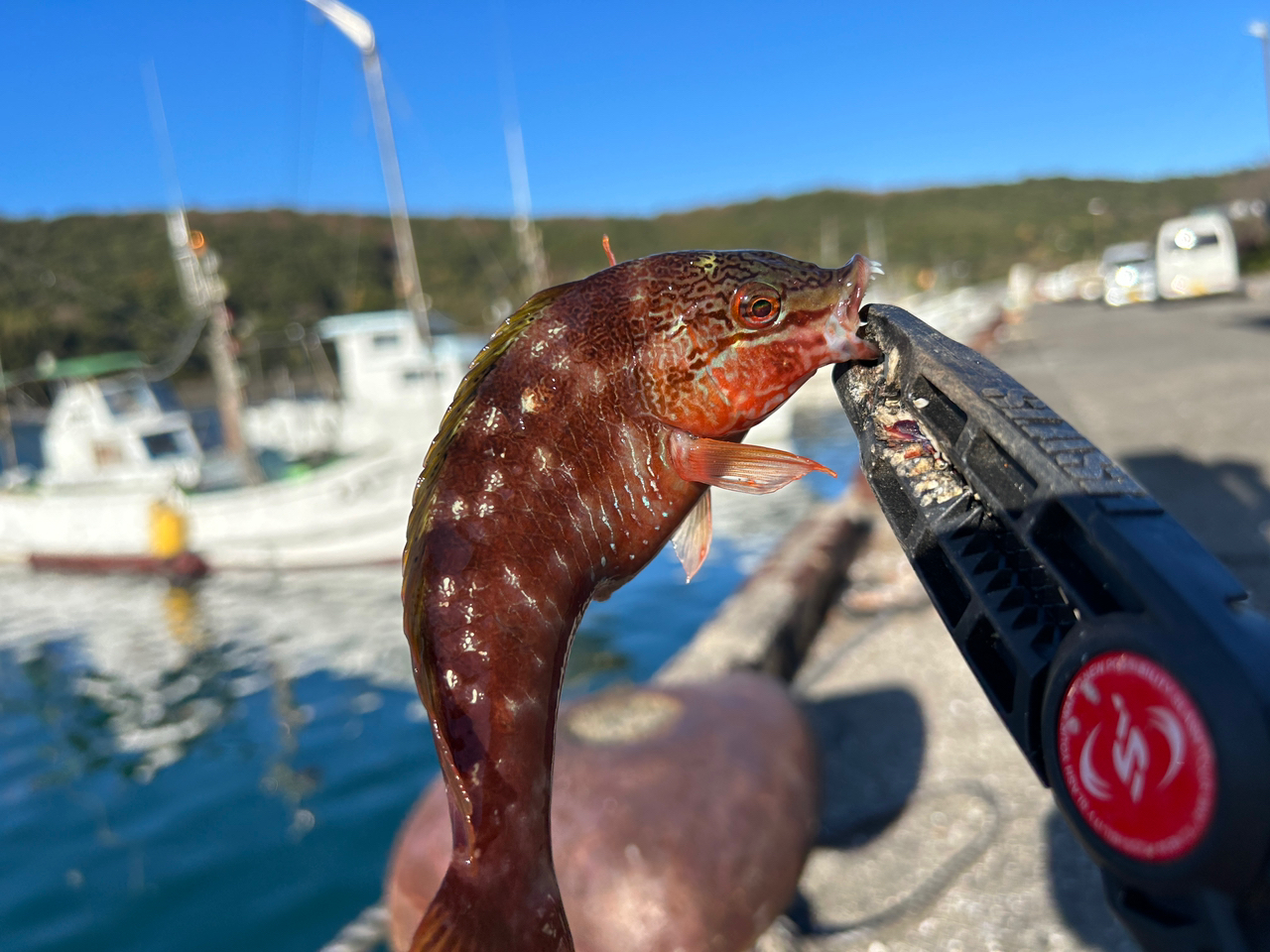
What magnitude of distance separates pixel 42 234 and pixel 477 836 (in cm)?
9377

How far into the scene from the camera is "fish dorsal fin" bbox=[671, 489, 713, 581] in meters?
1.62

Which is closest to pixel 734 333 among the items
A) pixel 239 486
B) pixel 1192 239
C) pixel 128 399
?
pixel 239 486

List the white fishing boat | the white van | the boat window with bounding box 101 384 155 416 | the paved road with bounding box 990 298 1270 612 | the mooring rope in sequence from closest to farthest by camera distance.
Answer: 1. the mooring rope
2. the paved road with bounding box 990 298 1270 612
3. the white fishing boat
4. the boat window with bounding box 101 384 155 416
5. the white van

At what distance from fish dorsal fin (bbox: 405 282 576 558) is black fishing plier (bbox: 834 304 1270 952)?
0.66 meters

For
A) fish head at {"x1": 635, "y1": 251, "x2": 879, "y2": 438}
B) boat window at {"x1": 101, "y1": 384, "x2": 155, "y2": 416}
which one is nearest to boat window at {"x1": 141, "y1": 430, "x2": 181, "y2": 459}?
boat window at {"x1": 101, "y1": 384, "x2": 155, "y2": 416}

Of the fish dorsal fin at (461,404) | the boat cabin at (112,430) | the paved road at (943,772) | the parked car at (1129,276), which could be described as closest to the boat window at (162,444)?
the boat cabin at (112,430)

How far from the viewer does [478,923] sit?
4.55 ft

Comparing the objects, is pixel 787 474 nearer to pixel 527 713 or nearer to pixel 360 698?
pixel 527 713

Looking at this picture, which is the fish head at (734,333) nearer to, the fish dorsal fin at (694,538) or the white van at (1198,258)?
the fish dorsal fin at (694,538)

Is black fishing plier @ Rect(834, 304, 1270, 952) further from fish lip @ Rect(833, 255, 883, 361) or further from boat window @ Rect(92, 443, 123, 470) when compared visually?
boat window @ Rect(92, 443, 123, 470)

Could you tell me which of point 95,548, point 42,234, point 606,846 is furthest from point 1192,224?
point 42,234

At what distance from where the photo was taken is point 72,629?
15633 mm

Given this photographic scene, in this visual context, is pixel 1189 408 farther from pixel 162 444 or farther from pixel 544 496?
pixel 162 444

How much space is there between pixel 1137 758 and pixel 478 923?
1055 mm
